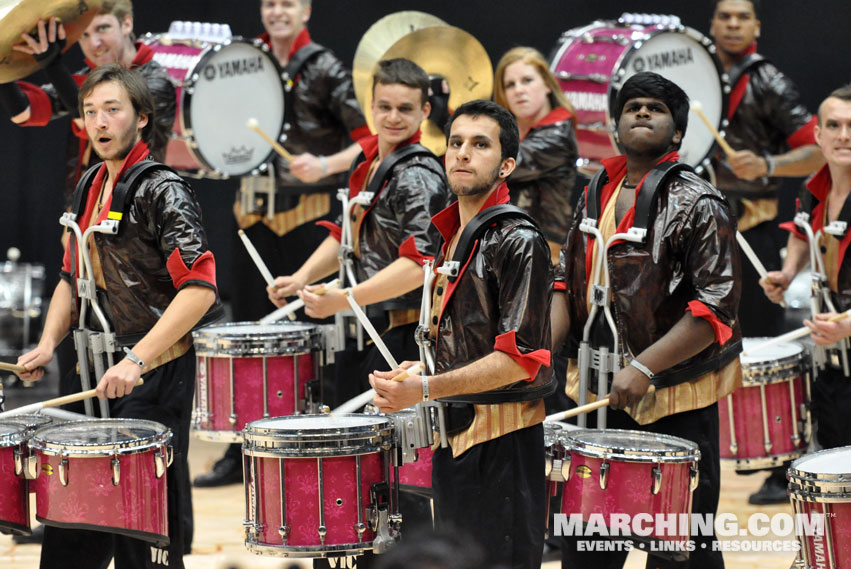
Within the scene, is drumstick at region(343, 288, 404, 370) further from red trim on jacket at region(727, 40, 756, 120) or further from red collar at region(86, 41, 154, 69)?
red trim on jacket at region(727, 40, 756, 120)

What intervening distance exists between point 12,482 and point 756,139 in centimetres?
378

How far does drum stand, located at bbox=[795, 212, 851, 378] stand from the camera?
4297 mm

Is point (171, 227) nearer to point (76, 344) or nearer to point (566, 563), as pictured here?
point (76, 344)

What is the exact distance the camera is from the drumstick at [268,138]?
536 centimetres

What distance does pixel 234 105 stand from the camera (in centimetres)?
557

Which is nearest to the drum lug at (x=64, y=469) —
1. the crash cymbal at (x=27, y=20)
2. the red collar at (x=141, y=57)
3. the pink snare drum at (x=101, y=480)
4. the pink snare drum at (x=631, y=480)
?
the pink snare drum at (x=101, y=480)

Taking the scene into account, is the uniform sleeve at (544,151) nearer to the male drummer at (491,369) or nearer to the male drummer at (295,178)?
the male drummer at (295,178)

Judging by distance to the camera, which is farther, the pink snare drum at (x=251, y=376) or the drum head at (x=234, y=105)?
the drum head at (x=234, y=105)

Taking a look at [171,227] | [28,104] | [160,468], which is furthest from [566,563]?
[28,104]

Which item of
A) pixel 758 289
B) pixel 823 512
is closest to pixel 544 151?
pixel 758 289

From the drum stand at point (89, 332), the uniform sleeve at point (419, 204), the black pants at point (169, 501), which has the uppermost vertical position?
the uniform sleeve at point (419, 204)

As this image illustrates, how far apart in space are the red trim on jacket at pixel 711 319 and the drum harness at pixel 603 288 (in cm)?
22

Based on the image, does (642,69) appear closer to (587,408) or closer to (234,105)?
(234,105)

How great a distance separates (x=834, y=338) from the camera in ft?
13.5
